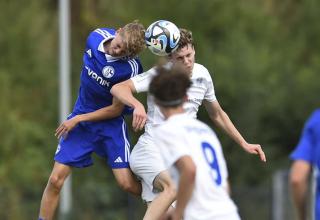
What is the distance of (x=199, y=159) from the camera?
7.70 meters

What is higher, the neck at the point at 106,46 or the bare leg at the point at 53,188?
the neck at the point at 106,46

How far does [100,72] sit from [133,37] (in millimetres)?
690

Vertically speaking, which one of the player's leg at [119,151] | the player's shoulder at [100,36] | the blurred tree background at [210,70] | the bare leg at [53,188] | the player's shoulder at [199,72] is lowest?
the blurred tree background at [210,70]

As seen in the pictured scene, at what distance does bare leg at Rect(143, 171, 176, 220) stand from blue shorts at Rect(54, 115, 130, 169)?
655 millimetres

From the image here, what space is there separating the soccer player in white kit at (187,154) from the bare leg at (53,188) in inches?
131

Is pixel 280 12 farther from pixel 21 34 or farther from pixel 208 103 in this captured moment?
pixel 208 103

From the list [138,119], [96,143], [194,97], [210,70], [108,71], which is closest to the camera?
A: [138,119]

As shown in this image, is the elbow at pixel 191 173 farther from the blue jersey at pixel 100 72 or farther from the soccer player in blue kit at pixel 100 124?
the blue jersey at pixel 100 72

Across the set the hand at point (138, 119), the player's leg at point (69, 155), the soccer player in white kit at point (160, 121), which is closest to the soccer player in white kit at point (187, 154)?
the hand at point (138, 119)

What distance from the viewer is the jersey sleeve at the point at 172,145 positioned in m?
7.59

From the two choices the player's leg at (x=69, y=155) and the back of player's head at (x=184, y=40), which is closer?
the back of player's head at (x=184, y=40)

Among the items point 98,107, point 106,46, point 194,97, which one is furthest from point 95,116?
point 194,97

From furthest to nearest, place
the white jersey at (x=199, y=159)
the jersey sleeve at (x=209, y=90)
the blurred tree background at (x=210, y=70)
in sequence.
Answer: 1. the blurred tree background at (x=210, y=70)
2. the jersey sleeve at (x=209, y=90)
3. the white jersey at (x=199, y=159)

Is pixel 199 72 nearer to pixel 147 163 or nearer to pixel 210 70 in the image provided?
pixel 147 163
